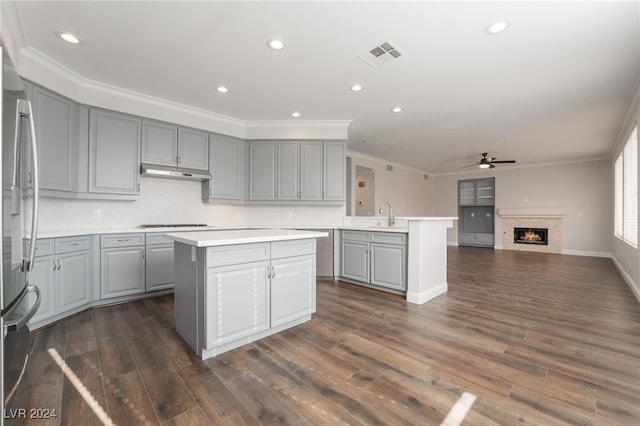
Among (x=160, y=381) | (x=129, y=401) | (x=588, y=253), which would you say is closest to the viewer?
(x=129, y=401)

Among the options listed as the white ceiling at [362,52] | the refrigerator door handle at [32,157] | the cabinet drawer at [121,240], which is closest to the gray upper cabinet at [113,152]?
the white ceiling at [362,52]

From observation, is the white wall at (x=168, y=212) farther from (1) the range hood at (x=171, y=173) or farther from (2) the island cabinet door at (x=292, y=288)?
(2) the island cabinet door at (x=292, y=288)

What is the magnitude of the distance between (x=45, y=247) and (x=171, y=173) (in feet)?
5.42

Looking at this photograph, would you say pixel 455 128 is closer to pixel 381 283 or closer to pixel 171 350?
pixel 381 283

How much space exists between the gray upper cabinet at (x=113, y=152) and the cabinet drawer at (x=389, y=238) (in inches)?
130

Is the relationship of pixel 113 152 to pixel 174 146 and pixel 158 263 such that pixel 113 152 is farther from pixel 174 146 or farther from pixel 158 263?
pixel 158 263

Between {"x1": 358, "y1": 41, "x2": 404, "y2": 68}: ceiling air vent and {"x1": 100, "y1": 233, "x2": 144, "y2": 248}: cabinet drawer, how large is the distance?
3.33m

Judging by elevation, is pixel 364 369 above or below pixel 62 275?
below

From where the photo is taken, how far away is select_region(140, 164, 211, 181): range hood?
12.3 ft

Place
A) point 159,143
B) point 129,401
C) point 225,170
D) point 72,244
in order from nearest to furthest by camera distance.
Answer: point 129,401 → point 72,244 → point 159,143 → point 225,170

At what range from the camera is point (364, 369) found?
1977 millimetres

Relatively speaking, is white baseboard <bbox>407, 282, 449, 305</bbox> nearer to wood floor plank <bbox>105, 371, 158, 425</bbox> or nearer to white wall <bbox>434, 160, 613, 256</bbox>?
wood floor plank <bbox>105, 371, 158, 425</bbox>

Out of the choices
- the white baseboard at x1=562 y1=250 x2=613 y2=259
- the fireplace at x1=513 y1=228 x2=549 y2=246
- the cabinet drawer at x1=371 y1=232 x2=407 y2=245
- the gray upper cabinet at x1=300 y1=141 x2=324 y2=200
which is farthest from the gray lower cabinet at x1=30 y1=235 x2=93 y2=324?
the white baseboard at x1=562 y1=250 x2=613 y2=259

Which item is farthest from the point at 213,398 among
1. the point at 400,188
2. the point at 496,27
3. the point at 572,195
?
the point at 572,195
